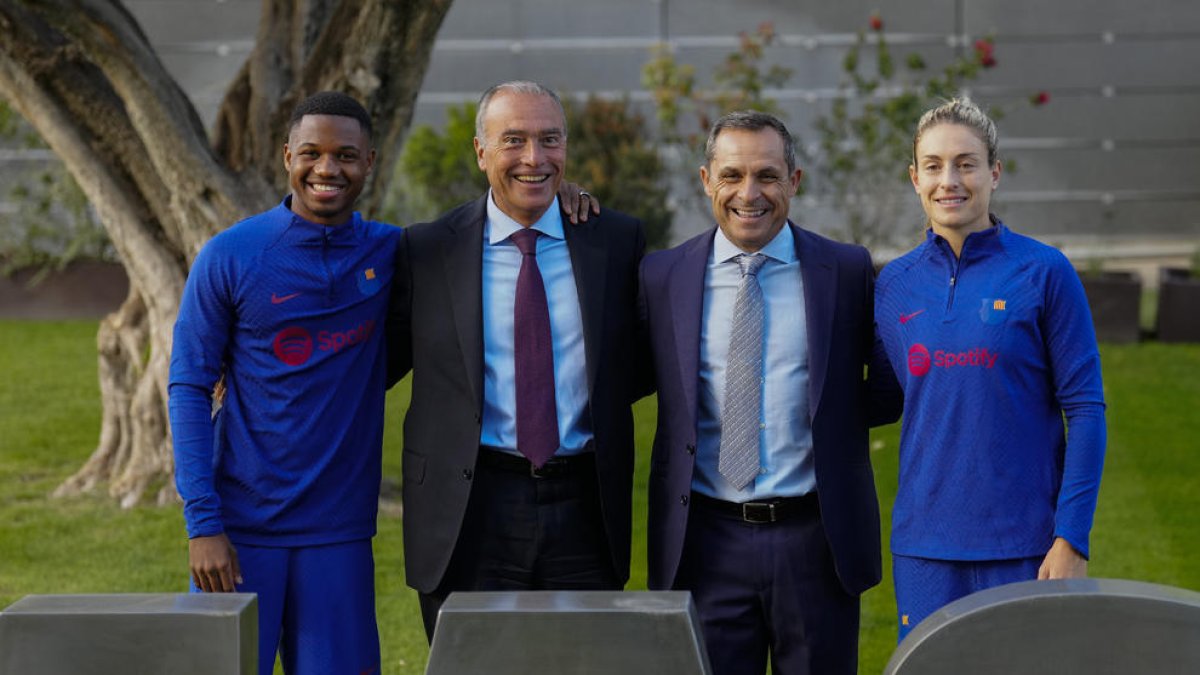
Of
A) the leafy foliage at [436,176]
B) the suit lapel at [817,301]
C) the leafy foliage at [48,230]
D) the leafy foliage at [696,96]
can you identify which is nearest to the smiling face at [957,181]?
the suit lapel at [817,301]

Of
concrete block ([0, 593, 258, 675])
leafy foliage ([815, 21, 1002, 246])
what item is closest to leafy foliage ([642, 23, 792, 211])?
leafy foliage ([815, 21, 1002, 246])

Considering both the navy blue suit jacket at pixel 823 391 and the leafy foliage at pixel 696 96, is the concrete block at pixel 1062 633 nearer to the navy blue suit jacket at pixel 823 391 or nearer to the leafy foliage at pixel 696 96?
the navy blue suit jacket at pixel 823 391

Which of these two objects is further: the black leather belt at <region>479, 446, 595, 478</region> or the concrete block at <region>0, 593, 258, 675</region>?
the black leather belt at <region>479, 446, 595, 478</region>

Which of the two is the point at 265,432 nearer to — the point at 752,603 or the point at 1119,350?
the point at 752,603

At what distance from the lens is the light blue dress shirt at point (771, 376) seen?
12.0 feet

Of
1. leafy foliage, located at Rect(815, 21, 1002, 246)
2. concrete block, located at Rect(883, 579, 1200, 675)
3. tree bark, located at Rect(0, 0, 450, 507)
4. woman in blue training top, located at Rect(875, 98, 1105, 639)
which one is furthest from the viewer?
leafy foliage, located at Rect(815, 21, 1002, 246)

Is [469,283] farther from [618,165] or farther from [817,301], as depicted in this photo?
[618,165]

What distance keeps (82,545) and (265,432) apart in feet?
13.3

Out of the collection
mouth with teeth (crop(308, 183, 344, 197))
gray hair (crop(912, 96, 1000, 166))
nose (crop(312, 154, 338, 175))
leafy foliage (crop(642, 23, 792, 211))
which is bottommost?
mouth with teeth (crop(308, 183, 344, 197))

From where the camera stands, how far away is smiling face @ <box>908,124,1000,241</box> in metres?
3.52

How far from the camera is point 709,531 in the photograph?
12.2ft

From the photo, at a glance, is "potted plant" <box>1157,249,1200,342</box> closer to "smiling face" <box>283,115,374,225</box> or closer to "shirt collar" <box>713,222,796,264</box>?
"shirt collar" <box>713,222,796,264</box>

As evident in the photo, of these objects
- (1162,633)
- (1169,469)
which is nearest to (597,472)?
(1162,633)

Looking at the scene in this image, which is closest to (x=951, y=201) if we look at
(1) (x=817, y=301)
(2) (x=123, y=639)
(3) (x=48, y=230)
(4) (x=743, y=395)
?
(1) (x=817, y=301)
